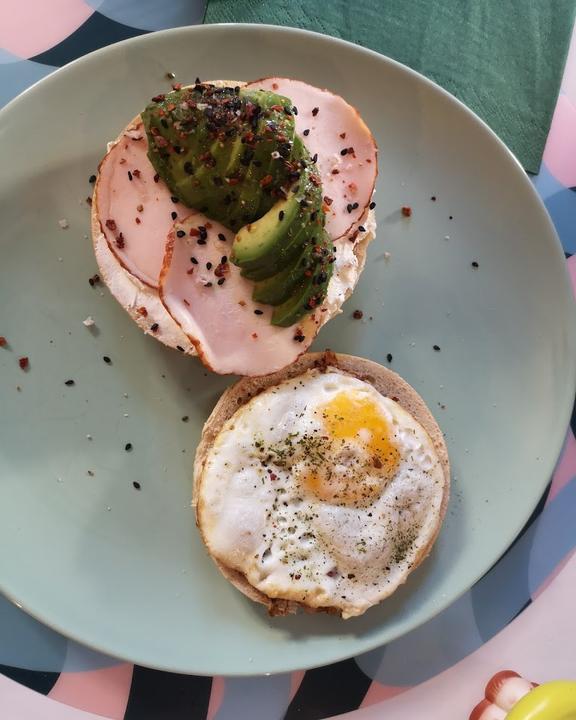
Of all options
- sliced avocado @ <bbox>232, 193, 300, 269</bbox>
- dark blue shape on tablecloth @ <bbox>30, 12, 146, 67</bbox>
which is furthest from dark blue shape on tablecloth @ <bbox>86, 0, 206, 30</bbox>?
sliced avocado @ <bbox>232, 193, 300, 269</bbox>

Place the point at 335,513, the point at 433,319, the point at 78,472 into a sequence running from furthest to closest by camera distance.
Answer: the point at 433,319
the point at 78,472
the point at 335,513

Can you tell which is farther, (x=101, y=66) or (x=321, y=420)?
(x=101, y=66)

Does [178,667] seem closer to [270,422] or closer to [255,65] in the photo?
[270,422]

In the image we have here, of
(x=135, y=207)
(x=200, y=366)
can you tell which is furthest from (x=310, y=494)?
(x=135, y=207)

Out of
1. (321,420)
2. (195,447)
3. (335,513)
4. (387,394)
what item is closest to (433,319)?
(387,394)

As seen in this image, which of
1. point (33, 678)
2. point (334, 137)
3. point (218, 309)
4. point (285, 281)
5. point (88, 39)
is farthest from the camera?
point (88, 39)

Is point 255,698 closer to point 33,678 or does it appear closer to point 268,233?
point 33,678
